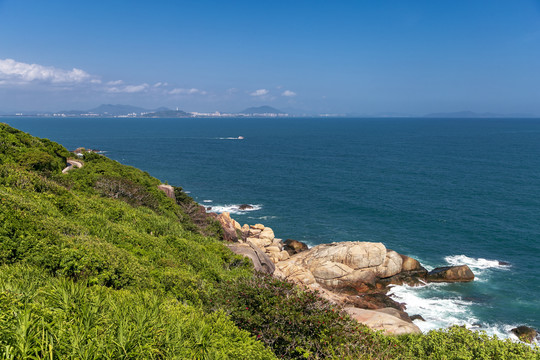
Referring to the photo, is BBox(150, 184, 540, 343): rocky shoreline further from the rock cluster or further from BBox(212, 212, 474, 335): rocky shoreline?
the rock cluster

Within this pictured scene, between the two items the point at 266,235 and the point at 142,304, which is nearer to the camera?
the point at 142,304

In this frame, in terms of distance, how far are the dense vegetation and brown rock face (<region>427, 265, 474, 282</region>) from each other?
25680mm

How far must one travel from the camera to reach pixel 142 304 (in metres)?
9.77

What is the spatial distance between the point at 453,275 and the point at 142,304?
37.8 metres

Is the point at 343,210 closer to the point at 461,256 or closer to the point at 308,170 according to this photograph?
the point at 461,256

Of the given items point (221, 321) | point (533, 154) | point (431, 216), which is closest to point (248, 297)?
point (221, 321)

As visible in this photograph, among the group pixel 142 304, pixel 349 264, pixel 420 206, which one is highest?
pixel 142 304

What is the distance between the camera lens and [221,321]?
1012 centimetres

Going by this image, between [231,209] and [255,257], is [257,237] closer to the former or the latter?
[231,209]

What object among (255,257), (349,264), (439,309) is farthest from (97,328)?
(349,264)

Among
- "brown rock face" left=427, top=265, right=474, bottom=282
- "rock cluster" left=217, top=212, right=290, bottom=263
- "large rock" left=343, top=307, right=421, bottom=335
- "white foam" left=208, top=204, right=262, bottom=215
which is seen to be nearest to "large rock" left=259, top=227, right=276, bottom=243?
"rock cluster" left=217, top=212, right=290, bottom=263

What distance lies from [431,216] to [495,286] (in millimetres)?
19795

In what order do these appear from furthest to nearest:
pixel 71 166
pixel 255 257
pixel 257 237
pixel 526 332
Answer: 1. pixel 257 237
2. pixel 71 166
3. pixel 526 332
4. pixel 255 257

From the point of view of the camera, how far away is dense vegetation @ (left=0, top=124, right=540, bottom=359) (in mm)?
6641
